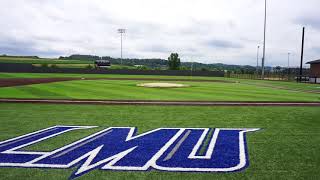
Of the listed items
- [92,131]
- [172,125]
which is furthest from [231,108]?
[92,131]

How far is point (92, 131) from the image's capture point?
8016 millimetres

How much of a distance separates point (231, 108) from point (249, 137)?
5142mm

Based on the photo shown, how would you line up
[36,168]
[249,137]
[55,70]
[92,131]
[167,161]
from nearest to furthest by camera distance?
[36,168], [167,161], [249,137], [92,131], [55,70]

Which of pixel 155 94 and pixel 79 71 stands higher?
pixel 79 71

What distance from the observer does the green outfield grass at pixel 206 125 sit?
4828mm

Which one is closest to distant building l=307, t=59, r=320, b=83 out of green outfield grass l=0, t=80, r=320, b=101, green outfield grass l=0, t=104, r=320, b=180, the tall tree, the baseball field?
green outfield grass l=0, t=80, r=320, b=101

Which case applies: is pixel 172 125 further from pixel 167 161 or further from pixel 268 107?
pixel 268 107

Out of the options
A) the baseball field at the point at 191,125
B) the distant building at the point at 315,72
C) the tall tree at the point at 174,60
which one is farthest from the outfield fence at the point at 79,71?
the baseball field at the point at 191,125

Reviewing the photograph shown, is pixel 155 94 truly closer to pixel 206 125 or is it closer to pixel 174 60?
pixel 206 125

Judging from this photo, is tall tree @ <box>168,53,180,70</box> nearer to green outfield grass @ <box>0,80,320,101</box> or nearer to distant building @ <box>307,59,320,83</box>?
distant building @ <box>307,59,320,83</box>

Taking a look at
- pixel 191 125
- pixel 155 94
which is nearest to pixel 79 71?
pixel 155 94

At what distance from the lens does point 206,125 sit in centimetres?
892

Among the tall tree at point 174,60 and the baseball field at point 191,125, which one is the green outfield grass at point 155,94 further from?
the tall tree at point 174,60

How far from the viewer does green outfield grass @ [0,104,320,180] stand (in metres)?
4.83
